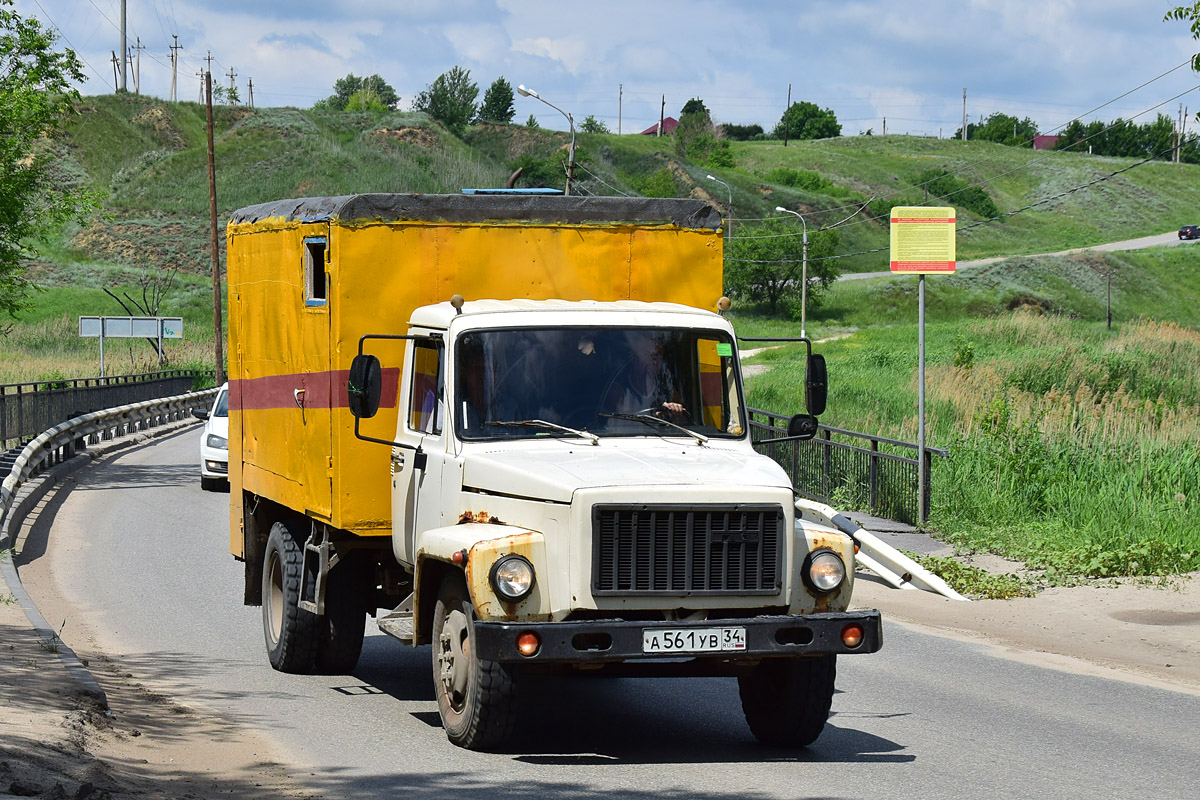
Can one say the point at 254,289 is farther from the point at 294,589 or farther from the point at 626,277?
the point at 626,277

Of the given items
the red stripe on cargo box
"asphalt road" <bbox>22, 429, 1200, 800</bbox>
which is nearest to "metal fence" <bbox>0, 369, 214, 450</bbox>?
"asphalt road" <bbox>22, 429, 1200, 800</bbox>

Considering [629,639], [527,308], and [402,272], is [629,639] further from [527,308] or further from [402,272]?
[402,272]

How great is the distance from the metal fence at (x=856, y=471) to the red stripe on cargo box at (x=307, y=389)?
789cm

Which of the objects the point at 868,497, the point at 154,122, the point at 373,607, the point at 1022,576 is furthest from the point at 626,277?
the point at 154,122

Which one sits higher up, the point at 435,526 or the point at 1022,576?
the point at 435,526

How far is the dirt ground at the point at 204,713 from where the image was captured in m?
6.86

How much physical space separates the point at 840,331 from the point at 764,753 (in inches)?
3022

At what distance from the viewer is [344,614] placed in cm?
996

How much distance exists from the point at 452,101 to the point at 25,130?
154619 mm

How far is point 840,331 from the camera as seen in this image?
8344 cm

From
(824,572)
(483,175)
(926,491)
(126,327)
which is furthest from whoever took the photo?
(483,175)

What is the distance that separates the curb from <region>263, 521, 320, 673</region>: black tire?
4.25 ft

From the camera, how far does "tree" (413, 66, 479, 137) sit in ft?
584

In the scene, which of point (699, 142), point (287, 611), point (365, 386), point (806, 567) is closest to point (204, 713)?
point (287, 611)
